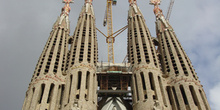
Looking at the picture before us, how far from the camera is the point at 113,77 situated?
4550 centimetres

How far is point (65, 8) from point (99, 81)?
878 inches

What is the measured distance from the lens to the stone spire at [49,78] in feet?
121

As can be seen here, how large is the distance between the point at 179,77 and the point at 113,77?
1094cm

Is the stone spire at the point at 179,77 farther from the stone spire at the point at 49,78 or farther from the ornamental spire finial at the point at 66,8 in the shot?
the ornamental spire finial at the point at 66,8

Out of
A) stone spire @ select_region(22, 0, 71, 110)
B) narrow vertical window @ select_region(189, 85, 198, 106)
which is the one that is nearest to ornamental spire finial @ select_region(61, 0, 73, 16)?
stone spire @ select_region(22, 0, 71, 110)

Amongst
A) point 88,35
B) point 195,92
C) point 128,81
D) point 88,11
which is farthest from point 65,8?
point 195,92

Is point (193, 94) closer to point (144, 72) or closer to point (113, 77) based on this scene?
point (144, 72)

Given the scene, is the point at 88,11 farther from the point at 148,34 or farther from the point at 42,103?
the point at 42,103

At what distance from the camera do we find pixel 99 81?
4547 cm

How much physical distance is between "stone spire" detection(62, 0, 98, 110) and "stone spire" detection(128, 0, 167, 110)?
20.6 ft

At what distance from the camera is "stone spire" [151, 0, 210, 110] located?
37.9m

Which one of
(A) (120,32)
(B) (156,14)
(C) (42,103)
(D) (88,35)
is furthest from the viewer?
(A) (120,32)

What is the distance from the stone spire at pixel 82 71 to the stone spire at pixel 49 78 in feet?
5.33

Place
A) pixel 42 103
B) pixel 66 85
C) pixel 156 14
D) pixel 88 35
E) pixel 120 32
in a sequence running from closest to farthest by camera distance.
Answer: pixel 42 103 < pixel 66 85 < pixel 88 35 < pixel 156 14 < pixel 120 32
